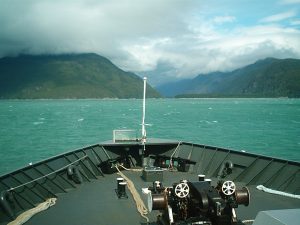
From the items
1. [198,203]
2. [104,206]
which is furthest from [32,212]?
[198,203]

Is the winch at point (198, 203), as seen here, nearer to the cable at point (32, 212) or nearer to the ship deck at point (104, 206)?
the ship deck at point (104, 206)

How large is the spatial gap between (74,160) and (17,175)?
4.13m

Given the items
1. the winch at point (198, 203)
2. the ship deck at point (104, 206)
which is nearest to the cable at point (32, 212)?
the ship deck at point (104, 206)

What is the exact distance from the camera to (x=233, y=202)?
8.62 meters

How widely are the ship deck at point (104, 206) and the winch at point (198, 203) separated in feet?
8.46

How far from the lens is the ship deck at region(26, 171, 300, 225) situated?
11.3m

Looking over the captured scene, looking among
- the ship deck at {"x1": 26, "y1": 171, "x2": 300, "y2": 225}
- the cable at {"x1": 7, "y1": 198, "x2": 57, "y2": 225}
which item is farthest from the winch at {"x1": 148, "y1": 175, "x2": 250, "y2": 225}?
the cable at {"x1": 7, "y1": 198, "x2": 57, "y2": 225}

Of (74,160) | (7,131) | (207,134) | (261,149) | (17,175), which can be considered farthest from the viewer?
(7,131)

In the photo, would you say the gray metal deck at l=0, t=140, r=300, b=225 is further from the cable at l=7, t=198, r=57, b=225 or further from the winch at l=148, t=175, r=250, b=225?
the winch at l=148, t=175, r=250, b=225

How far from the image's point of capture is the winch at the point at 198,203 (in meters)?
8.20

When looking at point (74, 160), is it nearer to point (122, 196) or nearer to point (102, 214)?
point (122, 196)

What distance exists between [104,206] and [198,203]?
18.3 ft

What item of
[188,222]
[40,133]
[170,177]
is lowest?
[40,133]

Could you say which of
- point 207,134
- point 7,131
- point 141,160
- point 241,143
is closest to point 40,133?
point 7,131
